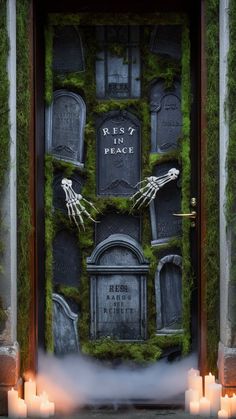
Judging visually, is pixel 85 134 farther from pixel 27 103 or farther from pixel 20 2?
pixel 20 2

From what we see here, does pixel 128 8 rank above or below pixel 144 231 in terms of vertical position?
above

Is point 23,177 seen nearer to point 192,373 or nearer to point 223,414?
point 192,373

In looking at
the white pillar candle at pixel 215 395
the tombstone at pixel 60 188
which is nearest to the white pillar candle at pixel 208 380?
the white pillar candle at pixel 215 395

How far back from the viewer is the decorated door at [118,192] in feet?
15.7

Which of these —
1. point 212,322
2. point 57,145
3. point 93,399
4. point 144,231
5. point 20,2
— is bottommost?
point 93,399

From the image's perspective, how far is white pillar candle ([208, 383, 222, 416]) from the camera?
173 inches

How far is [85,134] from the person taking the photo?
15.8 feet

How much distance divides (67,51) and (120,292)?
165cm

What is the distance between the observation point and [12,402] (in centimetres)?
435

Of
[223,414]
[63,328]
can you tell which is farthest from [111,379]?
[223,414]

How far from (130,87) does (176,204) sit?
2.75ft

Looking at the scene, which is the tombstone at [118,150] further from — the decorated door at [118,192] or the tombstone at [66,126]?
the tombstone at [66,126]

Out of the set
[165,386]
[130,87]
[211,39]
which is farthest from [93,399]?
[211,39]

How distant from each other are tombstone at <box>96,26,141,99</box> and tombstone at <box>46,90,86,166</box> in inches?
7.2
